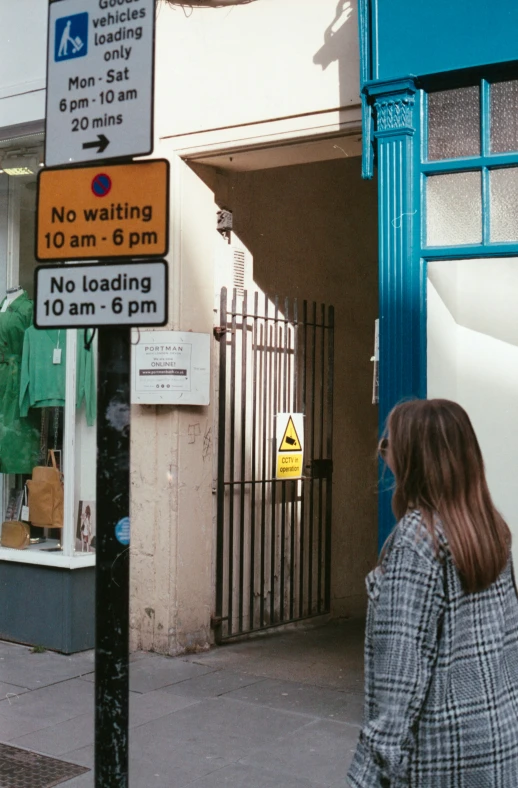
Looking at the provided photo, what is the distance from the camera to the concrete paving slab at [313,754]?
5.03 meters

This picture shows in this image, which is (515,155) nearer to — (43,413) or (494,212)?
(494,212)

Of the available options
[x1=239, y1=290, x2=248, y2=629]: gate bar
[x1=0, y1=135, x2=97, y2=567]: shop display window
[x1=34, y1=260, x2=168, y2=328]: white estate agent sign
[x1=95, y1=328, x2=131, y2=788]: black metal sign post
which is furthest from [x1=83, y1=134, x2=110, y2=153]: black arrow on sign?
[x1=0, y1=135, x2=97, y2=567]: shop display window

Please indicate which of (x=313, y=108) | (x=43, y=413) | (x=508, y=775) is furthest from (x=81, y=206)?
(x=43, y=413)

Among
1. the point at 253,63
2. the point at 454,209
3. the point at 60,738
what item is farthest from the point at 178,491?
the point at 253,63

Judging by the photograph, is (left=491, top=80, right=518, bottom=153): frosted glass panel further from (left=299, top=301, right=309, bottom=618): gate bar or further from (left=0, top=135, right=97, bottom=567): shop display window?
(left=0, top=135, right=97, bottom=567): shop display window

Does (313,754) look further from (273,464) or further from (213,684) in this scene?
(273,464)

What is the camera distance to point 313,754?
17.4ft

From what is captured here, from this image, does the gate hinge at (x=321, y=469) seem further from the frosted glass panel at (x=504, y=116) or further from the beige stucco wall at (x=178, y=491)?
the frosted glass panel at (x=504, y=116)

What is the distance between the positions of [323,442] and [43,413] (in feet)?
8.19

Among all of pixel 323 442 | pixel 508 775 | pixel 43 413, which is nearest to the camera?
pixel 508 775

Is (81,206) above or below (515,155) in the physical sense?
below

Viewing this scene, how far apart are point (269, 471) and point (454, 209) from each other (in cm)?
309

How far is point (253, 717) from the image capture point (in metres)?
5.95

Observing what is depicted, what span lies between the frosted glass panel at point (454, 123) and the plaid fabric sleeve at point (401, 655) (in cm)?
392
